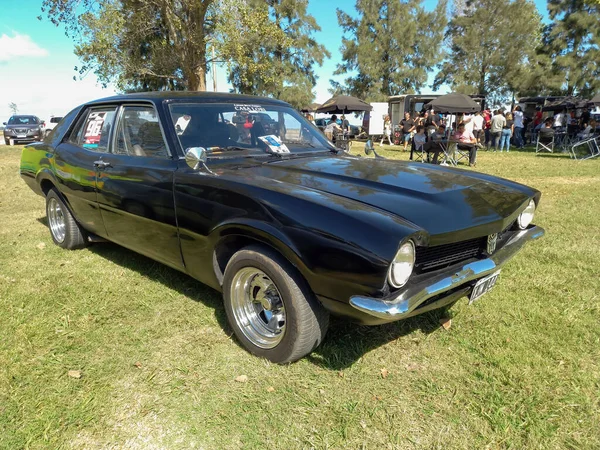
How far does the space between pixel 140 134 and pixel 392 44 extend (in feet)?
127

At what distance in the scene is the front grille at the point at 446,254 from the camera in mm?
2234

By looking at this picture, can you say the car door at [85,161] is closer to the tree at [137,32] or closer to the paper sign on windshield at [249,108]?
the paper sign on windshield at [249,108]

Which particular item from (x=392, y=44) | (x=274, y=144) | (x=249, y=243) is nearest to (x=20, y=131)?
(x=274, y=144)

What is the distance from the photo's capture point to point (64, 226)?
4.58 m

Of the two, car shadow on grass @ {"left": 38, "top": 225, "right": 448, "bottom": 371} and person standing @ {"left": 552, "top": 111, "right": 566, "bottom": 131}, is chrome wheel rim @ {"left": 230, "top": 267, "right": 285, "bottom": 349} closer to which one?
car shadow on grass @ {"left": 38, "top": 225, "right": 448, "bottom": 371}

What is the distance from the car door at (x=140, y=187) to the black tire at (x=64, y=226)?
940 millimetres

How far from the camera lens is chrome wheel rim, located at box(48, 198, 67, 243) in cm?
470

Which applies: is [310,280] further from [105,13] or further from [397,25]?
[397,25]

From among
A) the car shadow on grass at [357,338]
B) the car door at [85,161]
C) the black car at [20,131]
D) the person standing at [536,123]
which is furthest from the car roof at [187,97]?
the black car at [20,131]

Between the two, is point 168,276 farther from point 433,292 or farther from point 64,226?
point 433,292

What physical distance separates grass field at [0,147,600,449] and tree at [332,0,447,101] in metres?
36.6

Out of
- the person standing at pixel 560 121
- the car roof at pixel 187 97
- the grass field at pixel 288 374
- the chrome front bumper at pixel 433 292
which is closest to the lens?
the chrome front bumper at pixel 433 292

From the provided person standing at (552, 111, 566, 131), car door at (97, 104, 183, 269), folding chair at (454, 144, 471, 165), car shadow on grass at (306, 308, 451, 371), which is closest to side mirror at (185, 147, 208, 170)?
car door at (97, 104, 183, 269)

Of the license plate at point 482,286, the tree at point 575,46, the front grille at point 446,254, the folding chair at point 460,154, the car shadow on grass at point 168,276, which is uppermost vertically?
the tree at point 575,46
